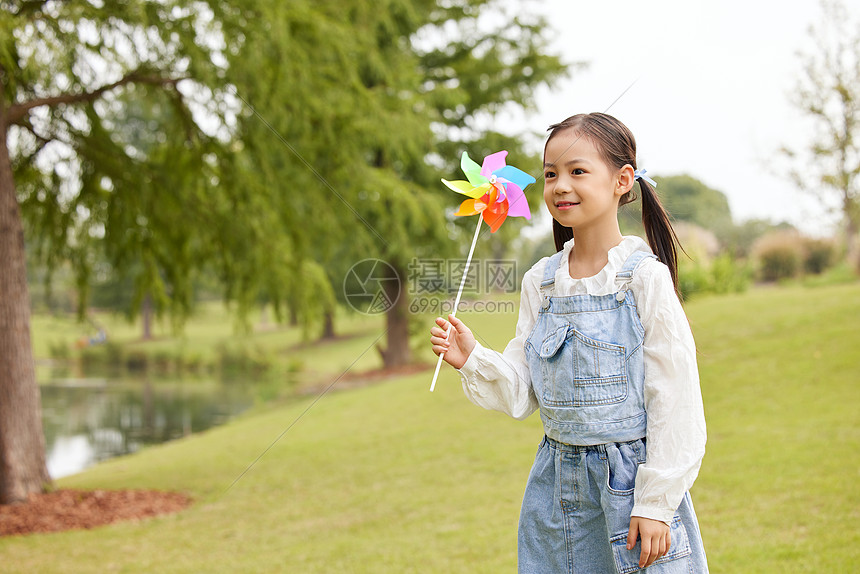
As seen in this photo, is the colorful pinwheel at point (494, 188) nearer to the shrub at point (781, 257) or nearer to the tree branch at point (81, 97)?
the tree branch at point (81, 97)

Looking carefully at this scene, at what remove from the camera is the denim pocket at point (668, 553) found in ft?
4.74

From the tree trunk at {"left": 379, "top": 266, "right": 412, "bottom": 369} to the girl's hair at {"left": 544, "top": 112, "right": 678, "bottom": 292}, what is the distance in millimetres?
12725

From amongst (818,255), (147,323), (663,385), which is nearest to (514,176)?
(663,385)

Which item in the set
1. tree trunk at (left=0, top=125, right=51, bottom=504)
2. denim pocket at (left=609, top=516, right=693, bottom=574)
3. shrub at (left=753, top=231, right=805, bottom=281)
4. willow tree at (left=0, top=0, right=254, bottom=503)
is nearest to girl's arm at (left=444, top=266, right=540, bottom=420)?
denim pocket at (left=609, top=516, right=693, bottom=574)

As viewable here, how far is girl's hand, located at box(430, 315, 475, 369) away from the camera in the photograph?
1.63m

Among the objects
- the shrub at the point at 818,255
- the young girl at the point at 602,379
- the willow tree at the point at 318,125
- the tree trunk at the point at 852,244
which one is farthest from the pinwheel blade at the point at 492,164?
the shrub at the point at 818,255

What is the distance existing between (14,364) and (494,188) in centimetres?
507

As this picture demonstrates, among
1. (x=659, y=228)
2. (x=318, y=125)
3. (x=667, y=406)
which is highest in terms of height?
(x=318, y=125)

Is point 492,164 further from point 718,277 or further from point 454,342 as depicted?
point 718,277

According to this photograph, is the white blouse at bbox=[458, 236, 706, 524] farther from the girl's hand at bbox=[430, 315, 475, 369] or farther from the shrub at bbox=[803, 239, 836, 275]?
the shrub at bbox=[803, 239, 836, 275]

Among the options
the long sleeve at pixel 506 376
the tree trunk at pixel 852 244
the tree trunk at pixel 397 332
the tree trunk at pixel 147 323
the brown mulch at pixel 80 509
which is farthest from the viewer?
the tree trunk at pixel 147 323

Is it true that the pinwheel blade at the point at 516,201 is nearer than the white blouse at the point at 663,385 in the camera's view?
No

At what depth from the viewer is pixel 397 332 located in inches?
587

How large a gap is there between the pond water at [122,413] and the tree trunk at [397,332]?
3.20 metres
